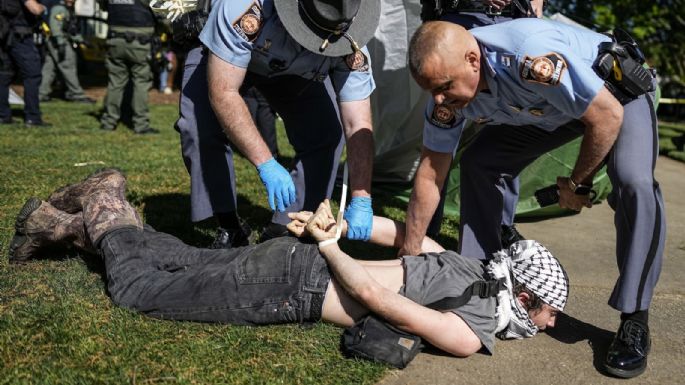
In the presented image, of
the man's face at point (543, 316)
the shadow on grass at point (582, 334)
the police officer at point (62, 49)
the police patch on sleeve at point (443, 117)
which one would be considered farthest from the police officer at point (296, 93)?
the police officer at point (62, 49)

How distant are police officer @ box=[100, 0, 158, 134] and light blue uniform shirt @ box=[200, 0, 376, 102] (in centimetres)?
444

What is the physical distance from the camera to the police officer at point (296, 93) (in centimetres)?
288

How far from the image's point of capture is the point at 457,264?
2750mm

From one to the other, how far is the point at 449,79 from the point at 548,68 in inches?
13.6

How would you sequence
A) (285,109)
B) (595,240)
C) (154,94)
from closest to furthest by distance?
(285,109) → (595,240) → (154,94)

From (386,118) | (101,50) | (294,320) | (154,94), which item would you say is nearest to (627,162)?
(294,320)

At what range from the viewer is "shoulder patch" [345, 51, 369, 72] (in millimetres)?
3179

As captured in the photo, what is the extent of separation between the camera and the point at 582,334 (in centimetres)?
294

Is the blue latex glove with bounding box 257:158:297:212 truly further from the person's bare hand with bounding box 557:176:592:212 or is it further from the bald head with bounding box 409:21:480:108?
the person's bare hand with bounding box 557:176:592:212

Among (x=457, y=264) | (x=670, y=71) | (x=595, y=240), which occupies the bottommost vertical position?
(x=670, y=71)

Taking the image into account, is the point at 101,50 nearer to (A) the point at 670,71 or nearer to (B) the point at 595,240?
(A) the point at 670,71

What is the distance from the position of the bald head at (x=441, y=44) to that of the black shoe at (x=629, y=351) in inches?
49.7

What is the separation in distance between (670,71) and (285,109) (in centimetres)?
1352

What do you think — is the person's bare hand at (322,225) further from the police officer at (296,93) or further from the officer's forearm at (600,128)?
the officer's forearm at (600,128)
